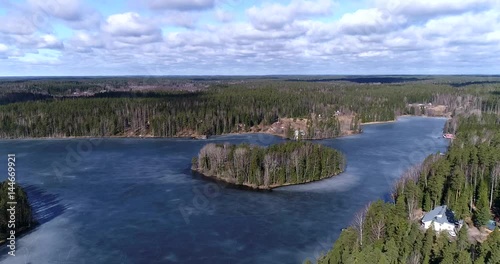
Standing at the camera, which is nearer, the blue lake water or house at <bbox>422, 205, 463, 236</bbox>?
the blue lake water

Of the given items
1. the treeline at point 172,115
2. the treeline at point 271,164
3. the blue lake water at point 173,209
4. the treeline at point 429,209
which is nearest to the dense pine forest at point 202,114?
the treeline at point 172,115

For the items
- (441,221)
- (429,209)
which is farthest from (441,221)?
(429,209)

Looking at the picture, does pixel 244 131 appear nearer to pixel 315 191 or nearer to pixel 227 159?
pixel 227 159

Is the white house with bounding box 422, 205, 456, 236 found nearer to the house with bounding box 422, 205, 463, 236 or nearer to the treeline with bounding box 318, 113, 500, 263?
the house with bounding box 422, 205, 463, 236

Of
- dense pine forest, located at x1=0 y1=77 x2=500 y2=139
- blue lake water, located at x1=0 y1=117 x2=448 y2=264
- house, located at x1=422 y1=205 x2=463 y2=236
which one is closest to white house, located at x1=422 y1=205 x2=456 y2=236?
house, located at x1=422 y1=205 x2=463 y2=236

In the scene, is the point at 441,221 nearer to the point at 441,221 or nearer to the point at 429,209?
the point at 441,221

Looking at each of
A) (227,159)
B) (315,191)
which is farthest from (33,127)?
(315,191)
